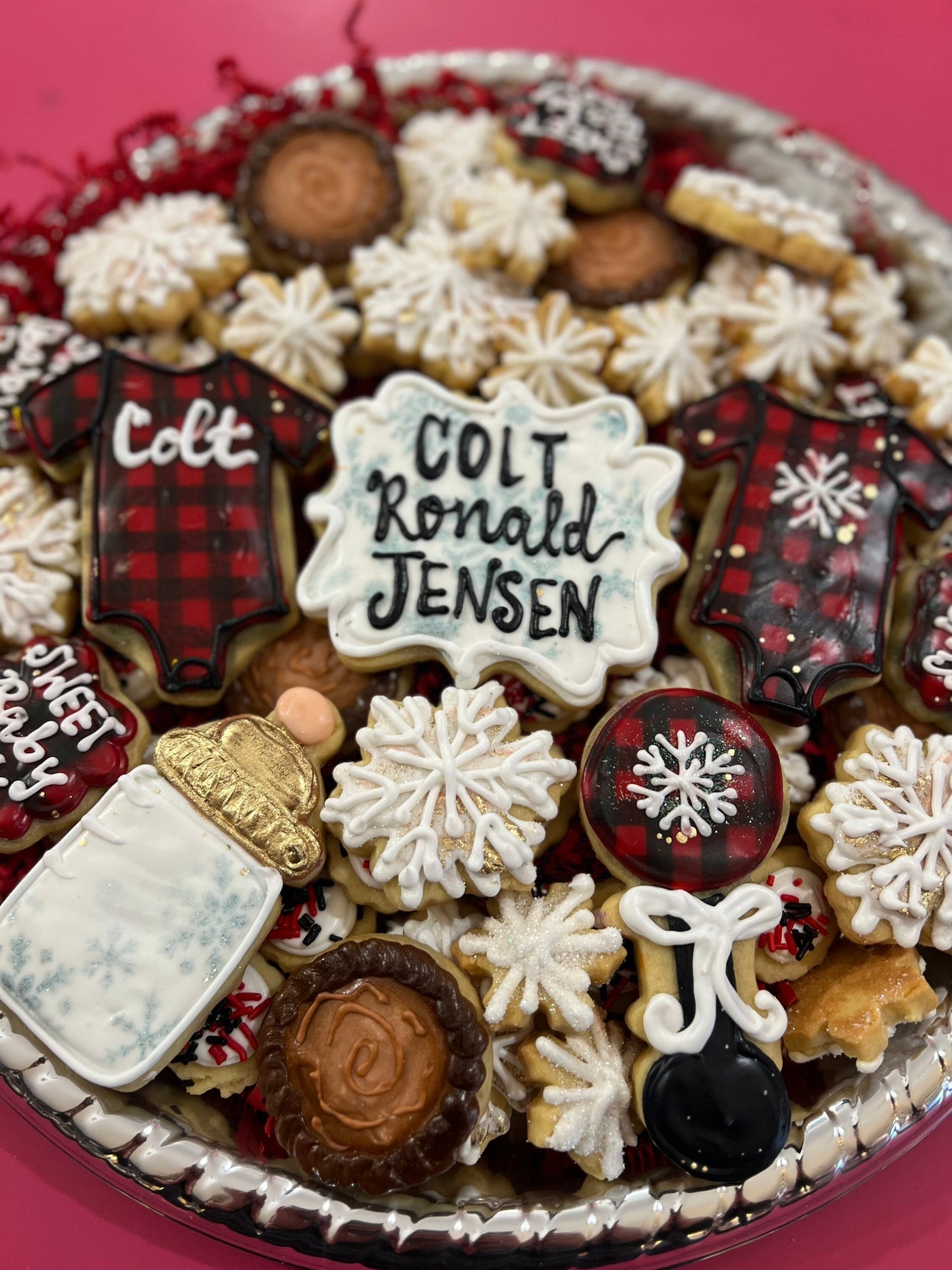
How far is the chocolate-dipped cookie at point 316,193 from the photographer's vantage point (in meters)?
1.81

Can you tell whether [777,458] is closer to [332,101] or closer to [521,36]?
[332,101]

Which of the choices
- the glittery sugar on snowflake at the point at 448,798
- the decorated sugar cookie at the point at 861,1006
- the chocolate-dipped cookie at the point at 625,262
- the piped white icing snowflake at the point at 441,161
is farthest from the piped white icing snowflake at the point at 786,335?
the decorated sugar cookie at the point at 861,1006

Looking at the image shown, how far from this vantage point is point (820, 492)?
152 centimetres

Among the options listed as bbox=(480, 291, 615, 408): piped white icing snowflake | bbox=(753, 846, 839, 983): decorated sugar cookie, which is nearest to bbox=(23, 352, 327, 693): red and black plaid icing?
bbox=(480, 291, 615, 408): piped white icing snowflake

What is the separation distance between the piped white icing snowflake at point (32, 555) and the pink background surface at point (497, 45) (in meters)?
1.13

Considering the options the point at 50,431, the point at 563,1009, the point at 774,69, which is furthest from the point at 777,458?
the point at 774,69

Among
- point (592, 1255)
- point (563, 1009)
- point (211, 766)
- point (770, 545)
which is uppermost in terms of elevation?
point (770, 545)

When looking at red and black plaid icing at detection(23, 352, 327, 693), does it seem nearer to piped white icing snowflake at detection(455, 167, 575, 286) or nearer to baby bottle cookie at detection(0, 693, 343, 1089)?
baby bottle cookie at detection(0, 693, 343, 1089)

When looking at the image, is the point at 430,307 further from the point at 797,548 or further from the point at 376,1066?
the point at 376,1066

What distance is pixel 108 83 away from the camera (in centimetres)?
254

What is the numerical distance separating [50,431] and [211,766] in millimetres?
591

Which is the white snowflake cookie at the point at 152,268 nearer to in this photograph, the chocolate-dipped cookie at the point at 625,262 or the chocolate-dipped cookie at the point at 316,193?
the chocolate-dipped cookie at the point at 316,193

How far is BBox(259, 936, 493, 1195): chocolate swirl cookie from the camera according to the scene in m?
1.20

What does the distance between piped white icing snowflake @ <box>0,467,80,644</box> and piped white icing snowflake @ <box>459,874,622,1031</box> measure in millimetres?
753
